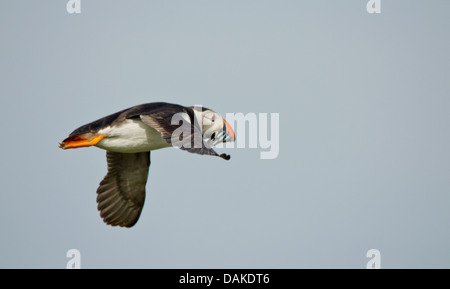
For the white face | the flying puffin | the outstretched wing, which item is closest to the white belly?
the flying puffin

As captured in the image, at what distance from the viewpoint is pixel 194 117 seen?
35.7 feet

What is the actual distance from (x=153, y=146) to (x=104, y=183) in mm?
2033

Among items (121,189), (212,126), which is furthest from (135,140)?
(121,189)

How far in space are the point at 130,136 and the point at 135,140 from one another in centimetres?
11

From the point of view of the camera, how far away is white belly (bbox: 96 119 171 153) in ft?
33.9

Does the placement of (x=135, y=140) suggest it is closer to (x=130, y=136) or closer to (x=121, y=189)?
(x=130, y=136)

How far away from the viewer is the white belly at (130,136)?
10328mm

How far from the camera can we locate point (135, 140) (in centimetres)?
1041

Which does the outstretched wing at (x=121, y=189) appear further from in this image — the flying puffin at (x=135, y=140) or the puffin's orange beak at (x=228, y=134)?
the puffin's orange beak at (x=228, y=134)

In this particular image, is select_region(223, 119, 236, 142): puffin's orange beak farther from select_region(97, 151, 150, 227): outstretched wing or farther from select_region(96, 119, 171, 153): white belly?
select_region(97, 151, 150, 227): outstretched wing

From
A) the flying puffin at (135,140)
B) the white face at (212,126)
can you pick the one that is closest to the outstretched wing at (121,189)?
the flying puffin at (135,140)
